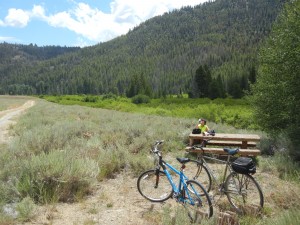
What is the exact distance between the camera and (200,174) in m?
8.30

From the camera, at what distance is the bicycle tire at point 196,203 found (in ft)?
17.7

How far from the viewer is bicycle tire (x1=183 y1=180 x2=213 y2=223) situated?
540 centimetres

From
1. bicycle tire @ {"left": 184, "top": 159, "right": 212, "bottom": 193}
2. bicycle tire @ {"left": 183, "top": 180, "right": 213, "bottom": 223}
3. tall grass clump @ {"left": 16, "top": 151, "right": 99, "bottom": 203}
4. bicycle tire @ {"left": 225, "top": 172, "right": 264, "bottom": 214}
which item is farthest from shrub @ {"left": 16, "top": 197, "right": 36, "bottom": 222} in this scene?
bicycle tire @ {"left": 225, "top": 172, "right": 264, "bottom": 214}

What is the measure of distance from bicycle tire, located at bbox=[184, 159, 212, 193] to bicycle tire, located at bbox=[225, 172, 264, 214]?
946mm

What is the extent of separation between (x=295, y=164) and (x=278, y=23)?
8623 mm

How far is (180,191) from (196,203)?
0.44 meters

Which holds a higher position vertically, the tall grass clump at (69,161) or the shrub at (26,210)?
the tall grass clump at (69,161)

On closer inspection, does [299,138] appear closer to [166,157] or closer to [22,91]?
[166,157]

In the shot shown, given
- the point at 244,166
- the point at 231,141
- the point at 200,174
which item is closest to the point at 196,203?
the point at 244,166

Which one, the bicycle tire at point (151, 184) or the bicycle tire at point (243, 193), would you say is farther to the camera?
the bicycle tire at point (151, 184)

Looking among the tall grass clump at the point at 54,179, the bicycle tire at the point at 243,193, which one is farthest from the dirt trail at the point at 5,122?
the bicycle tire at the point at 243,193

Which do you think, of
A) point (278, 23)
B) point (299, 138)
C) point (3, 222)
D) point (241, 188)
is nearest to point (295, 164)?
point (299, 138)

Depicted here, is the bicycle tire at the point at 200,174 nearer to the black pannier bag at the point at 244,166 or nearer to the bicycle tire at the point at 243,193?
the bicycle tire at the point at 243,193

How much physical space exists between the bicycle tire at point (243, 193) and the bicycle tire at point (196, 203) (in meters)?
0.51
